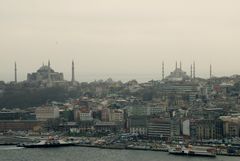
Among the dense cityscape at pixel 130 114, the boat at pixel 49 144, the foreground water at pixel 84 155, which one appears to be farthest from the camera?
the dense cityscape at pixel 130 114

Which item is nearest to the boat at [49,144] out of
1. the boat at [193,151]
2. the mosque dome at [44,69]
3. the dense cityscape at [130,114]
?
the dense cityscape at [130,114]

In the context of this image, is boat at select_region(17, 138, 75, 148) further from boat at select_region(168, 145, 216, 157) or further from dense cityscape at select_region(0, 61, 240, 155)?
boat at select_region(168, 145, 216, 157)

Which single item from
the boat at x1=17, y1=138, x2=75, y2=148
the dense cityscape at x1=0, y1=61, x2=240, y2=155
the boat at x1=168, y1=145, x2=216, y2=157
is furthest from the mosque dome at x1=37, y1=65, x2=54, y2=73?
the boat at x1=168, y1=145, x2=216, y2=157

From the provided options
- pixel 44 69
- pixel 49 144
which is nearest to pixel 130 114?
pixel 49 144

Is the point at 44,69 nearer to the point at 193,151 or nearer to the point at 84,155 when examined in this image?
the point at 84,155

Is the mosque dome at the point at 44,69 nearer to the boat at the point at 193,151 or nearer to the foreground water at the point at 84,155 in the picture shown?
the foreground water at the point at 84,155

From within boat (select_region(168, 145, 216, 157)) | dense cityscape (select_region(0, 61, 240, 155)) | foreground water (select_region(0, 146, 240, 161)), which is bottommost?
foreground water (select_region(0, 146, 240, 161))
